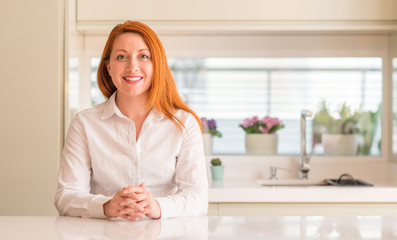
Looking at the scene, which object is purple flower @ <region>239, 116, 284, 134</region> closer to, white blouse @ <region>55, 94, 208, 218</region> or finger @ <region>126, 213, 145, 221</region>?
white blouse @ <region>55, 94, 208, 218</region>

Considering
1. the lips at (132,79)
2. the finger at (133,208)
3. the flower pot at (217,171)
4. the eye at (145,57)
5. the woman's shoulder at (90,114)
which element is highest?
the eye at (145,57)

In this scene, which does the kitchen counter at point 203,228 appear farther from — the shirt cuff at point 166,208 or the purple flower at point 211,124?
the purple flower at point 211,124

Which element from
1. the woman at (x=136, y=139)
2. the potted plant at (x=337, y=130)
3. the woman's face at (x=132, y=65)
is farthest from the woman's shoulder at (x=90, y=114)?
the potted plant at (x=337, y=130)

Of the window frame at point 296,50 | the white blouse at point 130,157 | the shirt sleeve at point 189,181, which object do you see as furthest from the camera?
the window frame at point 296,50

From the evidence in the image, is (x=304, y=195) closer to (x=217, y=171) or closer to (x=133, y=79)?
(x=217, y=171)

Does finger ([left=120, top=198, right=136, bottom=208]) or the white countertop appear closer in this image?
finger ([left=120, top=198, right=136, bottom=208])

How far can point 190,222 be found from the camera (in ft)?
4.38

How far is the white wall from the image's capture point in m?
2.45

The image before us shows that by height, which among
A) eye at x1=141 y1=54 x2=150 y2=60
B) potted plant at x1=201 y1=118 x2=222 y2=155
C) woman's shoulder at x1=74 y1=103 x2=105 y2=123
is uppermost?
eye at x1=141 y1=54 x2=150 y2=60

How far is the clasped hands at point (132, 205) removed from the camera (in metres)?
1.34

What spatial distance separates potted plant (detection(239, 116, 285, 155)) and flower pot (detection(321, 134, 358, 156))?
0.31 m

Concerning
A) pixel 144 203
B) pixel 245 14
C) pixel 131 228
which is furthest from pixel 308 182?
pixel 131 228

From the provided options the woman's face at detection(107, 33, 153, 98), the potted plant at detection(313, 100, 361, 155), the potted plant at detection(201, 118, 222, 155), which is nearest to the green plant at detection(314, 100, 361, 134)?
the potted plant at detection(313, 100, 361, 155)

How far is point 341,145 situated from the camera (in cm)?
302
